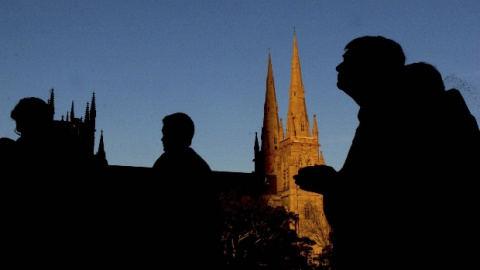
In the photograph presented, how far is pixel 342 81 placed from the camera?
2.43 meters

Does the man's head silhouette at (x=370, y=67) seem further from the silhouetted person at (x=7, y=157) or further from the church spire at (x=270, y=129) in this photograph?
the church spire at (x=270, y=129)

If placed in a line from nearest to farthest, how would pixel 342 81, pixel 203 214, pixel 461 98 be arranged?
pixel 461 98, pixel 342 81, pixel 203 214

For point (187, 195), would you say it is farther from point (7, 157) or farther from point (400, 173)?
point (400, 173)

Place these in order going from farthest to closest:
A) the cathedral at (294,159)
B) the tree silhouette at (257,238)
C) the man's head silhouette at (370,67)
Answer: the cathedral at (294,159) < the tree silhouette at (257,238) < the man's head silhouette at (370,67)

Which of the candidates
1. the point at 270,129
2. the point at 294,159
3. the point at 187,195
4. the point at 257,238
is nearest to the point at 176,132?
the point at 187,195

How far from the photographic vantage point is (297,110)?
75.7 meters

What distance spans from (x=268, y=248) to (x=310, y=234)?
78.1ft

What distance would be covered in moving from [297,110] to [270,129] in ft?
32.8

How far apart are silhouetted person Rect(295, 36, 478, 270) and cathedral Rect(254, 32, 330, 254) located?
63.1m

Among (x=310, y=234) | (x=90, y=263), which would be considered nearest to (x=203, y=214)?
(x=90, y=263)

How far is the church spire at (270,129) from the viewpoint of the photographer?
3233 inches

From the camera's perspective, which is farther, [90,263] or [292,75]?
[292,75]

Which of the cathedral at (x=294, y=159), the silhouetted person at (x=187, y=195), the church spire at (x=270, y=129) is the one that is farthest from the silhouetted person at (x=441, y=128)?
the church spire at (x=270, y=129)

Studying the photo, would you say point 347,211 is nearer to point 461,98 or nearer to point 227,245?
point 461,98
